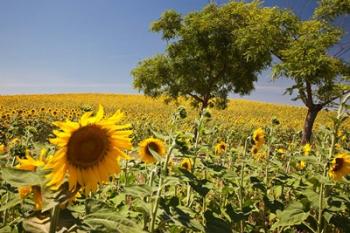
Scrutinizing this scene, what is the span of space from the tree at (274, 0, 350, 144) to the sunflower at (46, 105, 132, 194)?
1944cm

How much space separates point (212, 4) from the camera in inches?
1126

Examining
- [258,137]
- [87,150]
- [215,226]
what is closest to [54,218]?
[87,150]

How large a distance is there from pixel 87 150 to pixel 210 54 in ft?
82.7

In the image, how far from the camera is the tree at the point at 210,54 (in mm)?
25875

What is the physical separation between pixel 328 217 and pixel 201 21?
76.5 ft

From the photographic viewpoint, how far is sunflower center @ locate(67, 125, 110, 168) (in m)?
2.04

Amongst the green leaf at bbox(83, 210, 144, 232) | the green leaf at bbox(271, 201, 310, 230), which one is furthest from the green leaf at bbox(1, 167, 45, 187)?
the green leaf at bbox(271, 201, 310, 230)

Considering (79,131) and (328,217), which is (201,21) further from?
(79,131)

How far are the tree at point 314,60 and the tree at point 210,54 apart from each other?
1.40m

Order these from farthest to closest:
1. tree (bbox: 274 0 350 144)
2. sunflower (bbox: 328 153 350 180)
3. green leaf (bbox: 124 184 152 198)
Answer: tree (bbox: 274 0 350 144)
sunflower (bbox: 328 153 350 180)
green leaf (bbox: 124 184 152 198)

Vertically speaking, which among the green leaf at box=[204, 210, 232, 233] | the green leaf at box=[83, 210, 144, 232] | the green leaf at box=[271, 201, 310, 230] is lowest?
the green leaf at box=[271, 201, 310, 230]

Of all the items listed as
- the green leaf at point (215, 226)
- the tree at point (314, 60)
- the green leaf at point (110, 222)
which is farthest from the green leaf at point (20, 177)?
the tree at point (314, 60)

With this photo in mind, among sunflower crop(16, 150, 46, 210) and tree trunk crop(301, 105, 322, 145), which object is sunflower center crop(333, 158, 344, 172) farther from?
tree trunk crop(301, 105, 322, 145)

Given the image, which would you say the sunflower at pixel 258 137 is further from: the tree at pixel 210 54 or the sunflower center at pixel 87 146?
the tree at pixel 210 54
